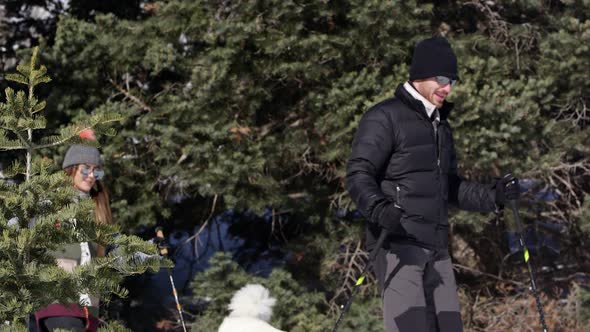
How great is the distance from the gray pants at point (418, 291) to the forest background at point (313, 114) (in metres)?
2.07

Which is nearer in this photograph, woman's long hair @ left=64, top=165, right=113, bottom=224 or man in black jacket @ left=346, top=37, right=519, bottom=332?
man in black jacket @ left=346, top=37, right=519, bottom=332

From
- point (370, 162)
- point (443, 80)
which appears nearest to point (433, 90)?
point (443, 80)

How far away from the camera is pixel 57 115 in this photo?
23.1 ft

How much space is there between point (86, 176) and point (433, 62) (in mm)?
2052

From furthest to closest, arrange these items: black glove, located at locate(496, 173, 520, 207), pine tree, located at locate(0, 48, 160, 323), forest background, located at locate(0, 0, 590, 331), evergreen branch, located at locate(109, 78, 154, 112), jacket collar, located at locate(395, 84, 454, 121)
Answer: evergreen branch, located at locate(109, 78, 154, 112) < forest background, located at locate(0, 0, 590, 331) < black glove, located at locate(496, 173, 520, 207) < jacket collar, located at locate(395, 84, 454, 121) < pine tree, located at locate(0, 48, 160, 323)

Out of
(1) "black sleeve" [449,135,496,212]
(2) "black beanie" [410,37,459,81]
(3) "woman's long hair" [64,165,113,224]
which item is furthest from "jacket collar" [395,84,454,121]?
(3) "woman's long hair" [64,165,113,224]

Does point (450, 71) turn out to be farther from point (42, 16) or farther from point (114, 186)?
point (42, 16)

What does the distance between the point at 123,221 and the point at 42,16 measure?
9.31ft

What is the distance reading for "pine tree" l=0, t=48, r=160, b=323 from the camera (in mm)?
2885

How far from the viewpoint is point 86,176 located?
4.73 m

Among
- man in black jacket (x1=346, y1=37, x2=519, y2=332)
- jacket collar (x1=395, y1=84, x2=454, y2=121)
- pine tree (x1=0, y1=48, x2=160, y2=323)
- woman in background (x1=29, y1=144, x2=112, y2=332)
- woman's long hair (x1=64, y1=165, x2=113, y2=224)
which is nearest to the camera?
pine tree (x1=0, y1=48, x2=160, y2=323)

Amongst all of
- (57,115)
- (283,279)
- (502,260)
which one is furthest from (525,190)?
(57,115)

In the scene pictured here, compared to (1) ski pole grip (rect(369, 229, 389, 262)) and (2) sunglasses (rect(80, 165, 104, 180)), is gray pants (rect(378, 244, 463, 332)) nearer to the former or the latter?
(1) ski pole grip (rect(369, 229, 389, 262))

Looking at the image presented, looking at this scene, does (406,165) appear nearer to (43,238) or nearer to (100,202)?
(100,202)
